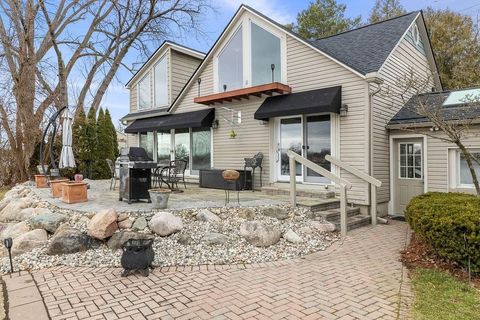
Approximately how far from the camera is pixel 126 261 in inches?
172

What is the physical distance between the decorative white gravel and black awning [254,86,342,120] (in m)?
2.89

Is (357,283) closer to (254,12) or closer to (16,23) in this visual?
(254,12)

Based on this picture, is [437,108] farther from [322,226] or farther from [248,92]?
[248,92]

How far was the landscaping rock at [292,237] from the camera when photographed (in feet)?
19.3

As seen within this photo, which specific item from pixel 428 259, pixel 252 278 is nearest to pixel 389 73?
pixel 428 259

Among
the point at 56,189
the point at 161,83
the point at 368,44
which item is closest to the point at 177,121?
the point at 161,83

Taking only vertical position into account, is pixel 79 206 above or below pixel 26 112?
below

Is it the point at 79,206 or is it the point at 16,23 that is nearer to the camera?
the point at 79,206

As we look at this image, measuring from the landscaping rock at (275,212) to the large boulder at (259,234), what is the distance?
0.78 metres

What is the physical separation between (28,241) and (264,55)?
7.74 m

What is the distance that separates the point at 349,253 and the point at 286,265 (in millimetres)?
1283

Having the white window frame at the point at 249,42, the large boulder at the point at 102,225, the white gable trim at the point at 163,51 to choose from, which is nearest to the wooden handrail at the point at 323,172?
the white window frame at the point at 249,42

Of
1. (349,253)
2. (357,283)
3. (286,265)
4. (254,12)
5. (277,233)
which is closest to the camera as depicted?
(357,283)

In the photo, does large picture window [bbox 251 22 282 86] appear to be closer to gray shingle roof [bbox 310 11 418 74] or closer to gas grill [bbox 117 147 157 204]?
gray shingle roof [bbox 310 11 418 74]
